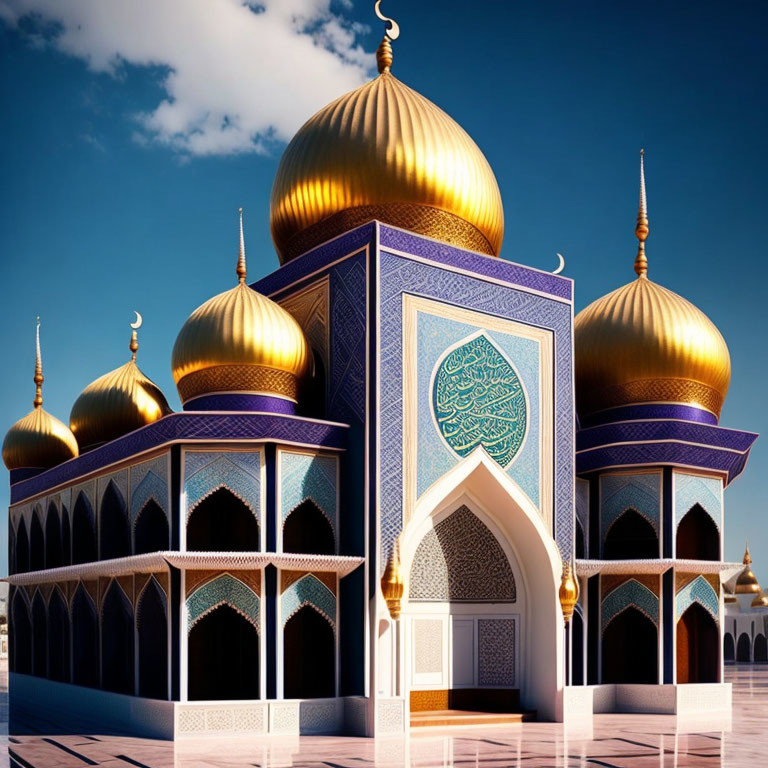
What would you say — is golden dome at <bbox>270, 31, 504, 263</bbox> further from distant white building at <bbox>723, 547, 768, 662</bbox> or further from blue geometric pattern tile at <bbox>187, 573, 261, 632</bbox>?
distant white building at <bbox>723, 547, 768, 662</bbox>

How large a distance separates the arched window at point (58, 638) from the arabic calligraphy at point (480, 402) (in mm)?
5599

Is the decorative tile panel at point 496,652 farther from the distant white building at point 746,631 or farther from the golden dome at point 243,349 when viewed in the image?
the distant white building at point 746,631

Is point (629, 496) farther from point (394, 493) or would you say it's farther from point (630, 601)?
point (394, 493)

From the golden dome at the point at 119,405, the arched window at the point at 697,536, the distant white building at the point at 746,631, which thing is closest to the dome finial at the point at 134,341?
Result: the golden dome at the point at 119,405

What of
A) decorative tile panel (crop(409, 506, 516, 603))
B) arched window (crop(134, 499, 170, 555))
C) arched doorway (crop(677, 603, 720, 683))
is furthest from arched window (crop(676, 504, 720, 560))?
arched window (crop(134, 499, 170, 555))

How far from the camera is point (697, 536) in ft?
44.1

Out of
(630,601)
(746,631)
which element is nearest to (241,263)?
(630,601)

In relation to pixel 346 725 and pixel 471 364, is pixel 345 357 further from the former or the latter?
pixel 346 725

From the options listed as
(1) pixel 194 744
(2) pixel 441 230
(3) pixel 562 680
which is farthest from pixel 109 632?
(2) pixel 441 230

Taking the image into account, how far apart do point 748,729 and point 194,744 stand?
5572 mm

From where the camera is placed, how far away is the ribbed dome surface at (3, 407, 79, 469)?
17.0 meters

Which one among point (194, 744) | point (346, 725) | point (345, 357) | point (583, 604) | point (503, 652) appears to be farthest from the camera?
point (583, 604)

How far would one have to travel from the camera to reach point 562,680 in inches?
445

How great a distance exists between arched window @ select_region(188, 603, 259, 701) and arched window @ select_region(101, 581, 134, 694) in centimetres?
125
